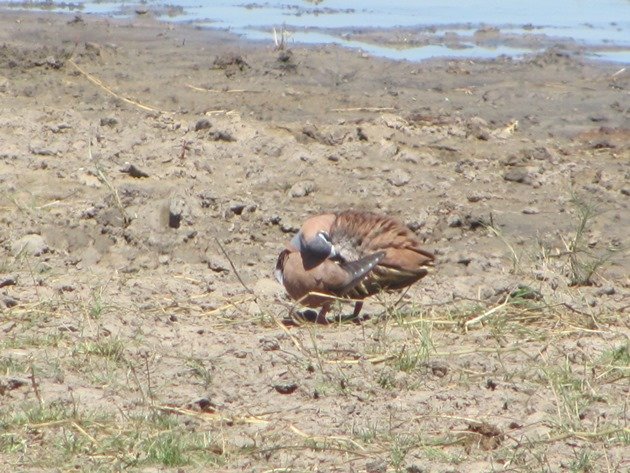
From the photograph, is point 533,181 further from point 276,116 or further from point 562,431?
point 562,431

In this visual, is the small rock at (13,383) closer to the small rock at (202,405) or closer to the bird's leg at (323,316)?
the small rock at (202,405)

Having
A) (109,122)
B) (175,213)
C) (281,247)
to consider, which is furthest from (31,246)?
(109,122)

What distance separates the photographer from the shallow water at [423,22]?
48.4ft

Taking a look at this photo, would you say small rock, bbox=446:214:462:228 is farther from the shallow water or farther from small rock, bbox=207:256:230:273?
the shallow water

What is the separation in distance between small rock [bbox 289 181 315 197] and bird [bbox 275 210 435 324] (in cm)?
157

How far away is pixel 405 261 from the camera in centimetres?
713

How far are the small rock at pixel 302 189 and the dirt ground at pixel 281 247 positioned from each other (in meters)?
0.02

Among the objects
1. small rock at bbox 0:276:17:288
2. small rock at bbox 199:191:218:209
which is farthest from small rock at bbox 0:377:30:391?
small rock at bbox 199:191:218:209

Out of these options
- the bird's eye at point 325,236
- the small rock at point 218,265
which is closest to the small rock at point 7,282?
the small rock at point 218,265

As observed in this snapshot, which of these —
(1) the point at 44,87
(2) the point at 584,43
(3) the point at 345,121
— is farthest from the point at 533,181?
(2) the point at 584,43

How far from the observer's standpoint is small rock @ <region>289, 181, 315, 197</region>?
8.85 metres

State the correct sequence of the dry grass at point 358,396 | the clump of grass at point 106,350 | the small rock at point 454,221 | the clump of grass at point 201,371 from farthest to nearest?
the small rock at point 454,221 < the clump of grass at point 106,350 < the clump of grass at point 201,371 < the dry grass at point 358,396

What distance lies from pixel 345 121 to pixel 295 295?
360 cm

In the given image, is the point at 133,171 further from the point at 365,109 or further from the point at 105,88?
the point at 365,109
